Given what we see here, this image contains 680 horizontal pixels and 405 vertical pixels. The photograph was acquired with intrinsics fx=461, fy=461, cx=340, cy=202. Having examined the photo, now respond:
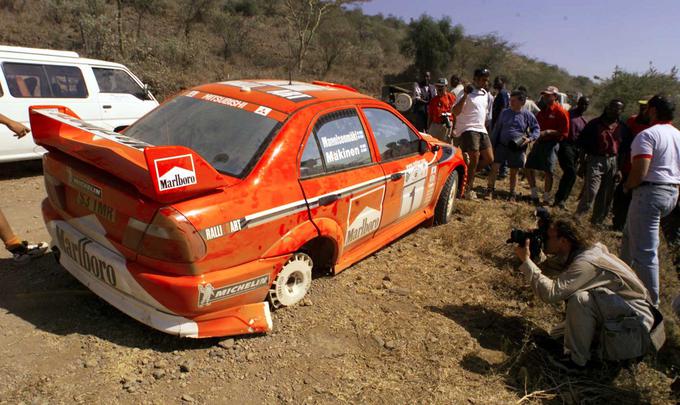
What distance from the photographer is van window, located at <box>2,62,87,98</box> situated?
640cm

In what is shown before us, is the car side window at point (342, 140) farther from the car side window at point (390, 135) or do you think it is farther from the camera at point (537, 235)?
the camera at point (537, 235)

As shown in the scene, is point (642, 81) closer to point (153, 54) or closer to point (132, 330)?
point (153, 54)

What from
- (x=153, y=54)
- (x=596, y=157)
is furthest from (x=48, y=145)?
(x=153, y=54)

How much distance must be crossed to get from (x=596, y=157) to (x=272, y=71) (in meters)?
18.8

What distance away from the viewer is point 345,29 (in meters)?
33.0

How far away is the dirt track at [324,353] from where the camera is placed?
104 inches

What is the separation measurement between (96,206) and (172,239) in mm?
659

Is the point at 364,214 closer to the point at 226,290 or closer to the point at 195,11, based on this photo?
the point at 226,290

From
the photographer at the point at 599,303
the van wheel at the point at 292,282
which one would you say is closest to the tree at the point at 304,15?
the van wheel at the point at 292,282

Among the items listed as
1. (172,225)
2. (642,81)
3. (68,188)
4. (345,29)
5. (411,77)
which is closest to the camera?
(172,225)

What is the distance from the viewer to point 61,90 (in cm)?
687

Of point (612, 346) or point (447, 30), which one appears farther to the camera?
point (447, 30)

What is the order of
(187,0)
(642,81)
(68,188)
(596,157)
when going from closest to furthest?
(68,188)
(596,157)
(642,81)
(187,0)

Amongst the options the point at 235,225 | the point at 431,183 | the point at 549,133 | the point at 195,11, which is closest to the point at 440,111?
the point at 549,133
